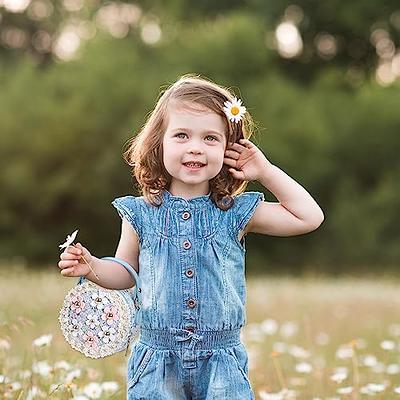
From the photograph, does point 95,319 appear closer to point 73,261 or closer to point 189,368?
point 73,261

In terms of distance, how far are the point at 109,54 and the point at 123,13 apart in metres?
7.64

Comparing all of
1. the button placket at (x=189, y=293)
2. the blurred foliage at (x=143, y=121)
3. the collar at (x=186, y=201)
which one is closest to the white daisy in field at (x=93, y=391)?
the button placket at (x=189, y=293)

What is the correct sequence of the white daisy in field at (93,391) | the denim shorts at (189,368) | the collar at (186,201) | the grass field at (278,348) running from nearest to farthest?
the denim shorts at (189,368) → the collar at (186,201) → the white daisy in field at (93,391) → the grass field at (278,348)

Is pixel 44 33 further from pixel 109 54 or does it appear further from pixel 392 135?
pixel 392 135

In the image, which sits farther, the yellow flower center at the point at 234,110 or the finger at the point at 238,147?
the finger at the point at 238,147

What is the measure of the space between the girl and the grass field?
1.32 ft

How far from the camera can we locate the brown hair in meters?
3.18

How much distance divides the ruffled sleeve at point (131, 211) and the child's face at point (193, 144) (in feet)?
0.54

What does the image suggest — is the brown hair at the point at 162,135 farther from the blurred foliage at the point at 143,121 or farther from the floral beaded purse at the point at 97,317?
the blurred foliage at the point at 143,121

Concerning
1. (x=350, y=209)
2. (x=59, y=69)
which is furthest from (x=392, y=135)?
(x=59, y=69)

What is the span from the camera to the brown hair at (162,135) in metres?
3.18

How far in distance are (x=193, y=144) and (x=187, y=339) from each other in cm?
57

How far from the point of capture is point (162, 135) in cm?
322

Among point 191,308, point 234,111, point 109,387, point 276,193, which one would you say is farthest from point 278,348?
point 234,111
